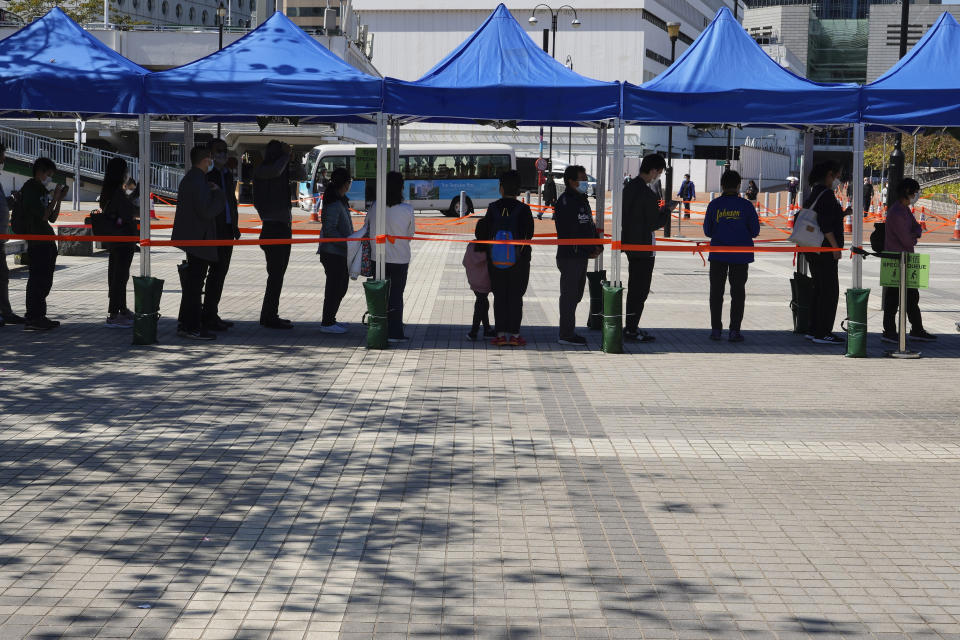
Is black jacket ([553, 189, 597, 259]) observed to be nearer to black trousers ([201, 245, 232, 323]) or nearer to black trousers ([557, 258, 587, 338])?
black trousers ([557, 258, 587, 338])

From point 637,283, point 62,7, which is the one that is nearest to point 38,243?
point 637,283

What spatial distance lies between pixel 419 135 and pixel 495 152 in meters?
39.5

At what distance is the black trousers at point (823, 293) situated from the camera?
42.1 feet

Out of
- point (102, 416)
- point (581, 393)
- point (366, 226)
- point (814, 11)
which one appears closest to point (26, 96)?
point (366, 226)

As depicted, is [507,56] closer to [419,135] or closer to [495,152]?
[495,152]

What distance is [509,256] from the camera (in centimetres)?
1207

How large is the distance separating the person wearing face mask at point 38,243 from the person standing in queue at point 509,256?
4.78 metres

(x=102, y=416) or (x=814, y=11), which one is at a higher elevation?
(x=814, y=11)

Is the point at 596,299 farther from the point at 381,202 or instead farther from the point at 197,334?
the point at 197,334

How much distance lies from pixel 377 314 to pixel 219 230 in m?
2.18

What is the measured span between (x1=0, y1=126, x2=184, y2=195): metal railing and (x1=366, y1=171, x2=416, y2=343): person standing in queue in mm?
28365

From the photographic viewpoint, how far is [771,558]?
5797 mm

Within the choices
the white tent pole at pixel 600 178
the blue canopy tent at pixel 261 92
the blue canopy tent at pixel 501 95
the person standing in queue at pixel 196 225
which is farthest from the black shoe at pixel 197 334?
the white tent pole at pixel 600 178

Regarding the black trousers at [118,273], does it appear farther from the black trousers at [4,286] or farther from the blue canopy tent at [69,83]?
the blue canopy tent at [69,83]
